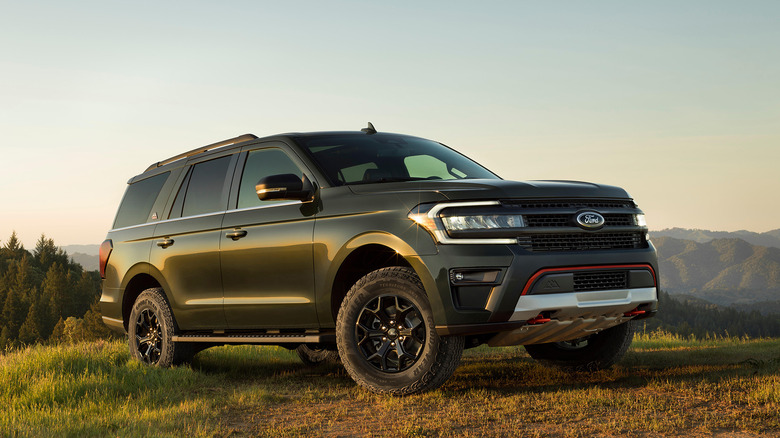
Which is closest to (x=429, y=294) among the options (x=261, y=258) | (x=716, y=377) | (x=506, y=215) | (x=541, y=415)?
(x=506, y=215)

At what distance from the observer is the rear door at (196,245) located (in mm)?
7121

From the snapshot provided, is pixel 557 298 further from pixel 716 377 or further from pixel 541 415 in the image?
pixel 716 377

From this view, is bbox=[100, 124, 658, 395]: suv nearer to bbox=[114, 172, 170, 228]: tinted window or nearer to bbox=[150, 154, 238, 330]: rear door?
bbox=[150, 154, 238, 330]: rear door

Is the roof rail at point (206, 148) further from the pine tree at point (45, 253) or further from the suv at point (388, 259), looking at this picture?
the pine tree at point (45, 253)

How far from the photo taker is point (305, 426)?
4.96 meters

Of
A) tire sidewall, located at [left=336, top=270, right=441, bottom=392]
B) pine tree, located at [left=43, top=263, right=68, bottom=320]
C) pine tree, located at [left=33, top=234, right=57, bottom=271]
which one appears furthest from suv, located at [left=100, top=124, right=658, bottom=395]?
pine tree, located at [left=33, top=234, right=57, bottom=271]

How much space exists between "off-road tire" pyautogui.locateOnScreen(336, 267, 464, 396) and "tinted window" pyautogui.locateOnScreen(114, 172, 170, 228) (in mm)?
3605

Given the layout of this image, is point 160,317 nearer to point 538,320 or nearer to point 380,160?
point 380,160

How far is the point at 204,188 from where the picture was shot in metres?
7.58

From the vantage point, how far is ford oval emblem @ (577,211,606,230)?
5414 millimetres

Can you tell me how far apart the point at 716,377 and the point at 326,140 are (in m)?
3.84

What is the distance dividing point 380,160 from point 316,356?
2.94 m

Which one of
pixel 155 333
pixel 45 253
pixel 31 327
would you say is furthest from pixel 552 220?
pixel 45 253

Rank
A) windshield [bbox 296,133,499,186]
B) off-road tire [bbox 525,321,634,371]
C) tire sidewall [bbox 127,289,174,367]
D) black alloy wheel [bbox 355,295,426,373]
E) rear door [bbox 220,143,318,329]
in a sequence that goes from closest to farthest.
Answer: black alloy wheel [bbox 355,295,426,373] < rear door [bbox 220,143,318,329] < windshield [bbox 296,133,499,186] < off-road tire [bbox 525,321,634,371] < tire sidewall [bbox 127,289,174,367]
